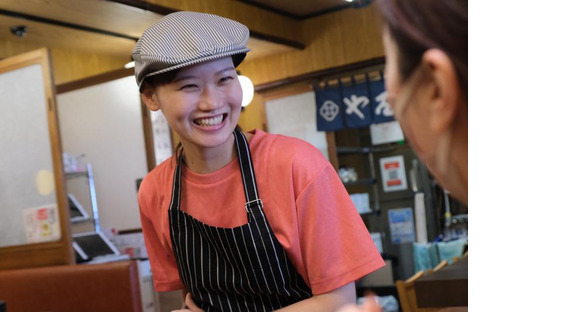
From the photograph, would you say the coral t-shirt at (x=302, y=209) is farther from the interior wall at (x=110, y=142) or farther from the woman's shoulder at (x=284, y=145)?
the interior wall at (x=110, y=142)

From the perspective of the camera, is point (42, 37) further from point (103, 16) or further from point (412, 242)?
point (412, 242)

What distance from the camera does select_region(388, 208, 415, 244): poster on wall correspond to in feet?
21.2

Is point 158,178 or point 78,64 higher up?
point 78,64

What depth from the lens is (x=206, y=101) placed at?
3.70 feet

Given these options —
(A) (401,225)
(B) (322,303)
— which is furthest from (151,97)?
(A) (401,225)

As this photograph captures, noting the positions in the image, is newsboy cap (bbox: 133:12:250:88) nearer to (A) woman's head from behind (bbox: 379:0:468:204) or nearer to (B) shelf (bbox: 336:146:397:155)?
(A) woman's head from behind (bbox: 379:0:468:204)

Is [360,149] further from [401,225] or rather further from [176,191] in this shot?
[176,191]

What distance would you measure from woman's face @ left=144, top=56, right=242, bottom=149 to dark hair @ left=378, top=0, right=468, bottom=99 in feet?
2.79

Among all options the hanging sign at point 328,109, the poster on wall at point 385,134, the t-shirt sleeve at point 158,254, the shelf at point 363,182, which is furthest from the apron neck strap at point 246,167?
the poster on wall at point 385,134

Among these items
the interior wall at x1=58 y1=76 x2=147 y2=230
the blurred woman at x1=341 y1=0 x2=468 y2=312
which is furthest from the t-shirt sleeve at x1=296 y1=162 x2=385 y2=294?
the interior wall at x1=58 y1=76 x2=147 y2=230

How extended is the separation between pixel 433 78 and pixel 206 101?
0.89 meters

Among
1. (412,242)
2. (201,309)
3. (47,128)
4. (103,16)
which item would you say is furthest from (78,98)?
(201,309)
